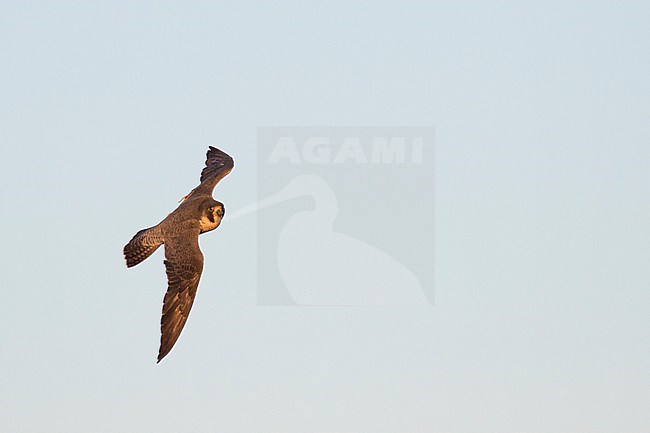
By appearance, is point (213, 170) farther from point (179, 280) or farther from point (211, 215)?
point (179, 280)

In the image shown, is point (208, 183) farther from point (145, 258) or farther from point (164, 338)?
point (164, 338)

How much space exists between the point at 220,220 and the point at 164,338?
148 inches

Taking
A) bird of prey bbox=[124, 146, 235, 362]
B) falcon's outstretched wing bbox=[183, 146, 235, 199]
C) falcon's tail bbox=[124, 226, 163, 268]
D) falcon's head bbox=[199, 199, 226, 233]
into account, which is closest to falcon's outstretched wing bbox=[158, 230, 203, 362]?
bird of prey bbox=[124, 146, 235, 362]

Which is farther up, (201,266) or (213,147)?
(213,147)

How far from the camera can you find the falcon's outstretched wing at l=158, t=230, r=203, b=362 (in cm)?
3039

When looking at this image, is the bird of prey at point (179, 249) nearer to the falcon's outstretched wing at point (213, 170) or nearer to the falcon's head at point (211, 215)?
the falcon's head at point (211, 215)

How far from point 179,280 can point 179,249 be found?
85 centimetres

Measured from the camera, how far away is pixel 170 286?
31172 mm

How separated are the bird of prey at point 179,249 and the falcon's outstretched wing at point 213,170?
4.00ft

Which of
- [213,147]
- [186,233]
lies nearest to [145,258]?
[186,233]

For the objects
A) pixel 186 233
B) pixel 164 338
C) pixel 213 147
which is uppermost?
pixel 213 147

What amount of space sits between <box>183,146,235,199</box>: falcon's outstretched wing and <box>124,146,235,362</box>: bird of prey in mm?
1218

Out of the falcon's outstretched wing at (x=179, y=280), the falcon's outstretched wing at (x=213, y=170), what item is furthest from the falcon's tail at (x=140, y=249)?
the falcon's outstretched wing at (x=213, y=170)

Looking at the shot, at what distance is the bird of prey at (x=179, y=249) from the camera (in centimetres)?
3066
